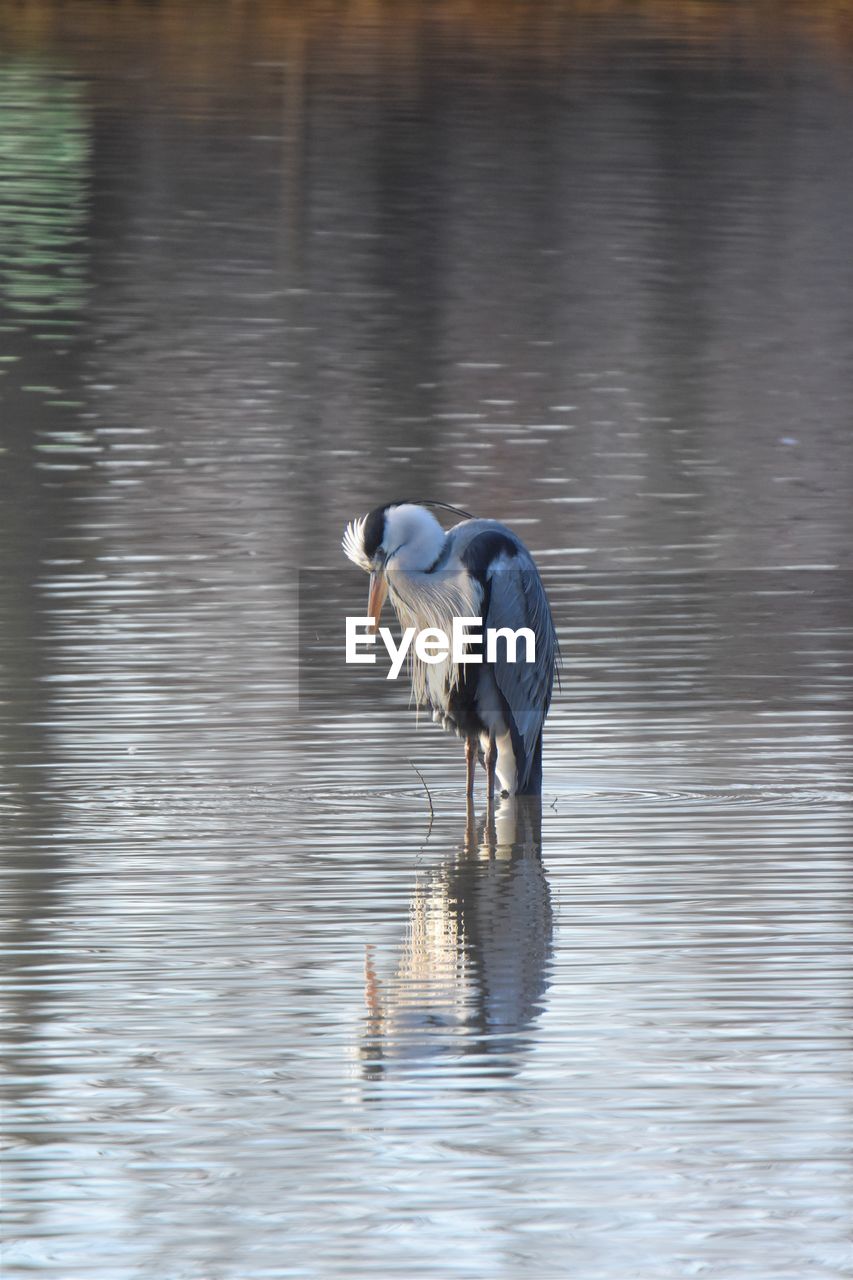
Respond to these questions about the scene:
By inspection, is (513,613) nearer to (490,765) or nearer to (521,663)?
(521,663)

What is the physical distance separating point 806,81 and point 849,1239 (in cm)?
2284

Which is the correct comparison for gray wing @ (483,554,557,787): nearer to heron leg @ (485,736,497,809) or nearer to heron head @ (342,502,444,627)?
heron leg @ (485,736,497,809)

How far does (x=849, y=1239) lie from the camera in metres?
4.47

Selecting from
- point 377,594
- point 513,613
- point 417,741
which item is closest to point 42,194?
point 417,741

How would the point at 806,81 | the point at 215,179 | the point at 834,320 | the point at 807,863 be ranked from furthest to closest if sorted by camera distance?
the point at 806,81 < the point at 215,179 < the point at 834,320 < the point at 807,863

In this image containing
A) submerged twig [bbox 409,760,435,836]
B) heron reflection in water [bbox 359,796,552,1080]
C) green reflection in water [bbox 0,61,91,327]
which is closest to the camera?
heron reflection in water [bbox 359,796,552,1080]

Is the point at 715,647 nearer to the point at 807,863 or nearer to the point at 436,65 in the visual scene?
the point at 807,863

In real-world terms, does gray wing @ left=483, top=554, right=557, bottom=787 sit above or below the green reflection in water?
below

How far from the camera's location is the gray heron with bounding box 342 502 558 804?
305 inches

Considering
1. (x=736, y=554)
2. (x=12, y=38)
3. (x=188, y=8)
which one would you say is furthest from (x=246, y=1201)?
(x=188, y=8)

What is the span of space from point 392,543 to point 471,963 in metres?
1.92

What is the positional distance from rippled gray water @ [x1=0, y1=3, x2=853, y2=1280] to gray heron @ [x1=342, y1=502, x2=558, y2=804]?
0.18m

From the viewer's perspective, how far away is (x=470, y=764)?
7.81m

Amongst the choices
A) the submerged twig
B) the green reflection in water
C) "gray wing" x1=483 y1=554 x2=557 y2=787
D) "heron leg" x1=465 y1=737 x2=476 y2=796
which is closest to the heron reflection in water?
the submerged twig
